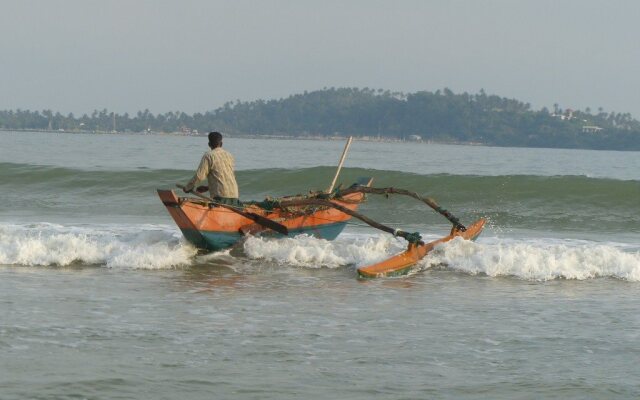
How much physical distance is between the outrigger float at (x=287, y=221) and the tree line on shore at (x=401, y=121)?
10498 cm

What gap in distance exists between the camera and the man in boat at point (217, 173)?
12.5m

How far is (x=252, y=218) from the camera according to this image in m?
12.8

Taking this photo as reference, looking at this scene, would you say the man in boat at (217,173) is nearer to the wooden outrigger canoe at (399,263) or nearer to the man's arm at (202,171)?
the man's arm at (202,171)

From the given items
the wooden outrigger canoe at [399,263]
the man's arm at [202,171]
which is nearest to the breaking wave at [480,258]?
the wooden outrigger canoe at [399,263]

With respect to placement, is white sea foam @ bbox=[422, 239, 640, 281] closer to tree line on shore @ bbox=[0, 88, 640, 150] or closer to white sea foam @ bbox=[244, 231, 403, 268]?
white sea foam @ bbox=[244, 231, 403, 268]

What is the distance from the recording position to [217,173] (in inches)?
499

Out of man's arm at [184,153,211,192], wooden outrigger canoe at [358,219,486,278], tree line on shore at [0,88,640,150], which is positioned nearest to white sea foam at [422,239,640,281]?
wooden outrigger canoe at [358,219,486,278]

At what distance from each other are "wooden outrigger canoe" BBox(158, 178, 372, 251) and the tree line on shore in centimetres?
10509

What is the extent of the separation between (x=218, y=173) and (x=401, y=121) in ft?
380

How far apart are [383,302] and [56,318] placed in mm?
3065

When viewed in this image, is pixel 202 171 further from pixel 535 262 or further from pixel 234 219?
pixel 535 262

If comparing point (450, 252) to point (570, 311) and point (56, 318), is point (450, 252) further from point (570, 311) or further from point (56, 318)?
point (56, 318)

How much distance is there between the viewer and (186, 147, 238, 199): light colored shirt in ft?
41.0

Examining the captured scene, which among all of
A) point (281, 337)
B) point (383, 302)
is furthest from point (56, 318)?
point (383, 302)
